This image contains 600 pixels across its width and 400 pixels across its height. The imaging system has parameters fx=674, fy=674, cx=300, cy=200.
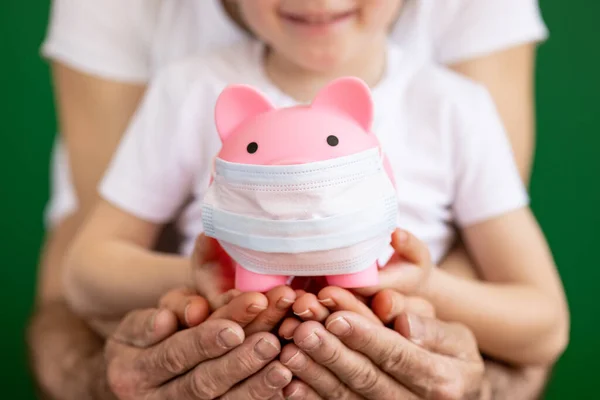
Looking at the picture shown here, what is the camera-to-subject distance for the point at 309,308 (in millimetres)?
600

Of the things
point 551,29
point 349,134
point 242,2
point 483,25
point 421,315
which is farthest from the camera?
point 551,29

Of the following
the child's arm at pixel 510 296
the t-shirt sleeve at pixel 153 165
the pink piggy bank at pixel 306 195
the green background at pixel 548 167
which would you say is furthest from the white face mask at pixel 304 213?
the green background at pixel 548 167

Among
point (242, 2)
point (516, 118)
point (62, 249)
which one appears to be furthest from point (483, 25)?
point (62, 249)

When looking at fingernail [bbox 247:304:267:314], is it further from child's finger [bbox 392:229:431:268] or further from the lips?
the lips

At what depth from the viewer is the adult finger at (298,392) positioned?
0.66 metres

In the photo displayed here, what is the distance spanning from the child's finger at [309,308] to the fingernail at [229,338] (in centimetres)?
6

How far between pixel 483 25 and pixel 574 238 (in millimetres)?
667

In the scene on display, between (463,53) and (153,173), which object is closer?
(153,173)

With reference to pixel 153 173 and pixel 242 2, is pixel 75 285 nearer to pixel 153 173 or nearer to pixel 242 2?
pixel 153 173

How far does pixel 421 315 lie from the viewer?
2.33 feet

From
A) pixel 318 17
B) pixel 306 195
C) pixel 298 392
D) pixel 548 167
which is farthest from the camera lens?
pixel 548 167

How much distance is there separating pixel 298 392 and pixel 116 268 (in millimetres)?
336

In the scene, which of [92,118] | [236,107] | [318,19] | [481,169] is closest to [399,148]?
[481,169]

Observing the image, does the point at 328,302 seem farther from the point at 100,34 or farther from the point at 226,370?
the point at 100,34
